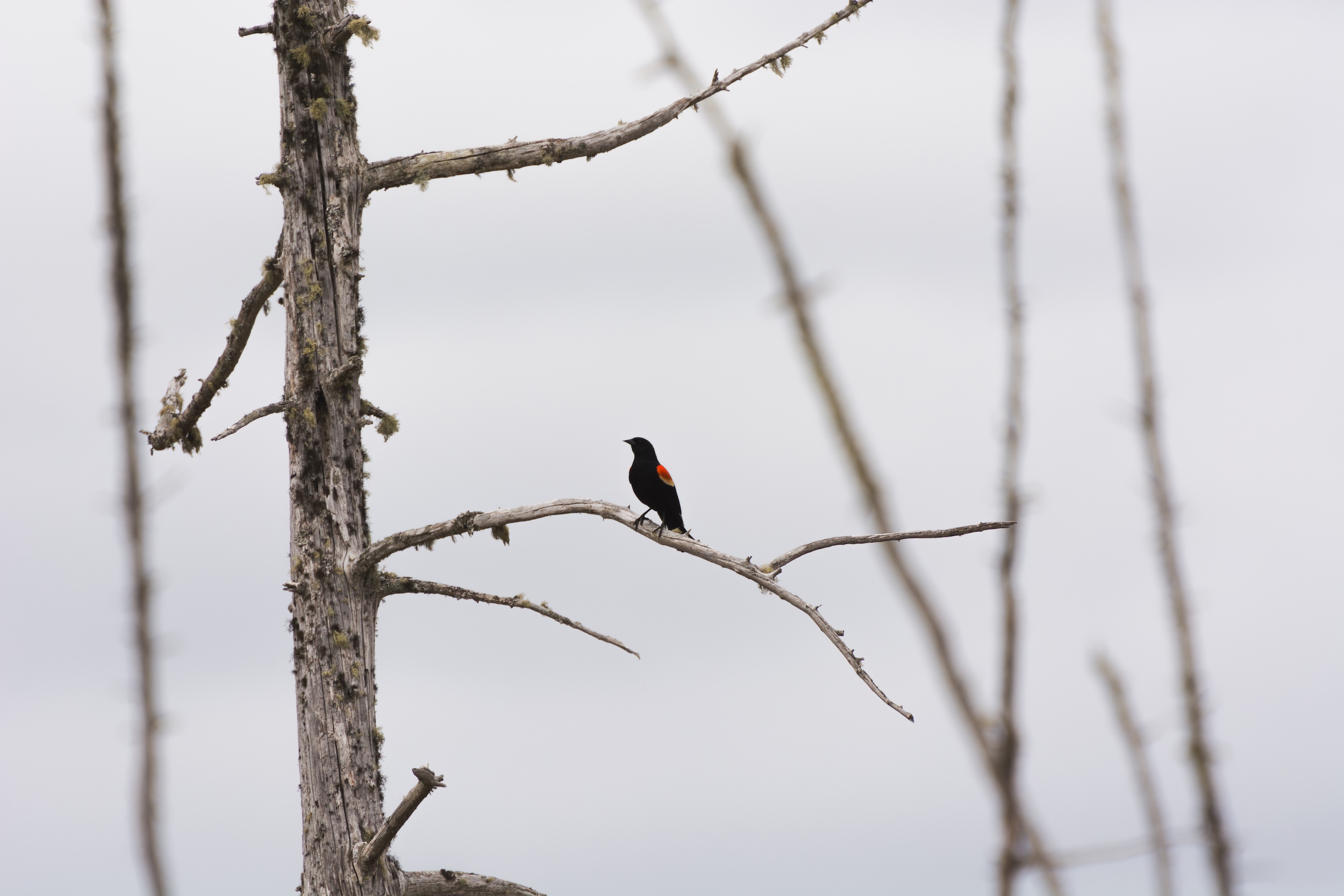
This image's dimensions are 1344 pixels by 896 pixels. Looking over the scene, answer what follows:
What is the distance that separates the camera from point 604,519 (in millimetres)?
6484

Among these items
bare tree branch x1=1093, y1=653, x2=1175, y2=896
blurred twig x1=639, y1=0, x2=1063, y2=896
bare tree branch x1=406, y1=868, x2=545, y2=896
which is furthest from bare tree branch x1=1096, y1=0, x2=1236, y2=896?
bare tree branch x1=406, y1=868, x2=545, y2=896

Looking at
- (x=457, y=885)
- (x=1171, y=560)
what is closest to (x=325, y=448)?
(x=457, y=885)

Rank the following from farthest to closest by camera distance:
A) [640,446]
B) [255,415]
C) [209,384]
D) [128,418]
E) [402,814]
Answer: [640,446] → [209,384] → [255,415] → [402,814] → [128,418]

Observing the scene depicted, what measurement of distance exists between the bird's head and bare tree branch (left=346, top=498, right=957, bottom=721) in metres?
2.13

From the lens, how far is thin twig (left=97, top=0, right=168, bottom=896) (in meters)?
1.31

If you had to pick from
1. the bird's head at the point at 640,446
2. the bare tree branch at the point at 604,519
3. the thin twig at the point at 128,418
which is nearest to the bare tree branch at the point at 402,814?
the bare tree branch at the point at 604,519

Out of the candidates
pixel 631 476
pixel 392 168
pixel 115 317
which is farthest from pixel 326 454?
pixel 115 317

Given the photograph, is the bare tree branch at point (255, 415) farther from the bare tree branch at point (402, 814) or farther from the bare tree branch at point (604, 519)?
the bare tree branch at point (402, 814)

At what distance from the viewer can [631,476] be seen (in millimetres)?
8555

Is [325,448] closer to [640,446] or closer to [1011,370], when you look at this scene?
[640,446]

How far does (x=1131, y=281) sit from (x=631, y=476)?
7.19 meters

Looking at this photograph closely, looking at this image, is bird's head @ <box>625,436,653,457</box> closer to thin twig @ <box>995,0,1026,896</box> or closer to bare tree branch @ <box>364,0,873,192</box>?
bare tree branch @ <box>364,0,873,192</box>

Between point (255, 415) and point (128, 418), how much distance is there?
5.86m

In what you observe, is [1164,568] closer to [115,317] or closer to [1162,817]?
[1162,817]
